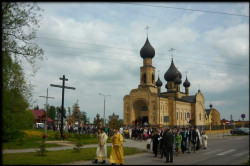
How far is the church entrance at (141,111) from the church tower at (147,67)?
14.2ft

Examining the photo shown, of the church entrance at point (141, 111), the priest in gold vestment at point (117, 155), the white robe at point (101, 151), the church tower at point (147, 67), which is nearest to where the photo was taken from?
the priest in gold vestment at point (117, 155)

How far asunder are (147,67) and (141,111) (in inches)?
391

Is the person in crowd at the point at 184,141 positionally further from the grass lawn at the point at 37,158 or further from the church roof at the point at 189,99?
the church roof at the point at 189,99

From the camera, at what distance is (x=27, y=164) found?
1081cm

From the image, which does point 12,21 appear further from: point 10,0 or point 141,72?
point 141,72

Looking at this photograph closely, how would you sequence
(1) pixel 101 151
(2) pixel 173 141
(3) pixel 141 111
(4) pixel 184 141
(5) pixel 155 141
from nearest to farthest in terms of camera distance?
(1) pixel 101 151 → (2) pixel 173 141 → (5) pixel 155 141 → (4) pixel 184 141 → (3) pixel 141 111

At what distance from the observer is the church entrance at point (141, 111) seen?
6147 cm

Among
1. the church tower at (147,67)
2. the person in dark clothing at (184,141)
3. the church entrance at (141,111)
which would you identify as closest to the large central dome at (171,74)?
the church tower at (147,67)

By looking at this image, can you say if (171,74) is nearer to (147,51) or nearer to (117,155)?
(147,51)

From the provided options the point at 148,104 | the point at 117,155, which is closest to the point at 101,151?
the point at 117,155

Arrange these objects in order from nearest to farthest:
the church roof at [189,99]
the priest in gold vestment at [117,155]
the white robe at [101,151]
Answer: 1. the priest in gold vestment at [117,155]
2. the white robe at [101,151]
3. the church roof at [189,99]

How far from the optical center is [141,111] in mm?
63375

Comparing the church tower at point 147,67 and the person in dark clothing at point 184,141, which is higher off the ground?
the church tower at point 147,67

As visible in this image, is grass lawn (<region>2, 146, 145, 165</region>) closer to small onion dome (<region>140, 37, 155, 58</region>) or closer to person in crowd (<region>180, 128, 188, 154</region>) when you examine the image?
person in crowd (<region>180, 128, 188, 154</region>)
